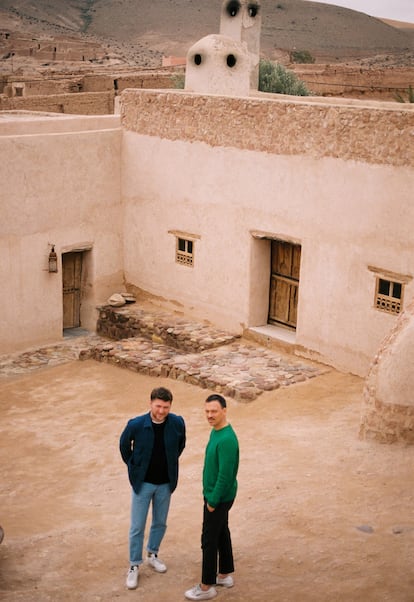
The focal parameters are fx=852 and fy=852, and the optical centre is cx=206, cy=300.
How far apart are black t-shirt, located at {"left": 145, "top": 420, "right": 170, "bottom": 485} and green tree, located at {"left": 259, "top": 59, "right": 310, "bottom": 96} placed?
77.4 ft

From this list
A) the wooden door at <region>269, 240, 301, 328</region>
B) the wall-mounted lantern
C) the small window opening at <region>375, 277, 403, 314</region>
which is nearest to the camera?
the small window opening at <region>375, 277, 403, 314</region>

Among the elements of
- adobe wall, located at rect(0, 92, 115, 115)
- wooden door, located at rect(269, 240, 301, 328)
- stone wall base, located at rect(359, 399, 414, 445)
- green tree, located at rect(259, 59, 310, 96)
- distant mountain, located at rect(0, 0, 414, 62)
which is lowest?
stone wall base, located at rect(359, 399, 414, 445)

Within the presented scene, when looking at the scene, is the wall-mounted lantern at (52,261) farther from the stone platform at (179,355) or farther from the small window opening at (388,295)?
the small window opening at (388,295)

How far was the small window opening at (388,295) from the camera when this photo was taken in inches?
439

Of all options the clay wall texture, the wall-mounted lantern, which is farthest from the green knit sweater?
the wall-mounted lantern

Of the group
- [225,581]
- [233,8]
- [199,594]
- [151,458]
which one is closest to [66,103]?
[233,8]

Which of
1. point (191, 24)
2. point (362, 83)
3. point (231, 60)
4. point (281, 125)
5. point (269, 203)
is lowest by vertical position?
point (269, 203)

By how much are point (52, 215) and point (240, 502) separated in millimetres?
7720

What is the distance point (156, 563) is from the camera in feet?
20.6

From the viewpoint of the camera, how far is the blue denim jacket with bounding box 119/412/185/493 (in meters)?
5.96

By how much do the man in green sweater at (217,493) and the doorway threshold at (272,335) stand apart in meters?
6.88

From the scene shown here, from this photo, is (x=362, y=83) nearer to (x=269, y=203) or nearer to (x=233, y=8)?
(x=233, y=8)

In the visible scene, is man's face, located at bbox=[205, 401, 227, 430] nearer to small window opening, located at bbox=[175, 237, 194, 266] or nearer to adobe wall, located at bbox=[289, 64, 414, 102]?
small window opening, located at bbox=[175, 237, 194, 266]

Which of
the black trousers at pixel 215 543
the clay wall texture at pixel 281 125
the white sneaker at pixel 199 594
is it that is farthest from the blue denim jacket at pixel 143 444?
the clay wall texture at pixel 281 125
